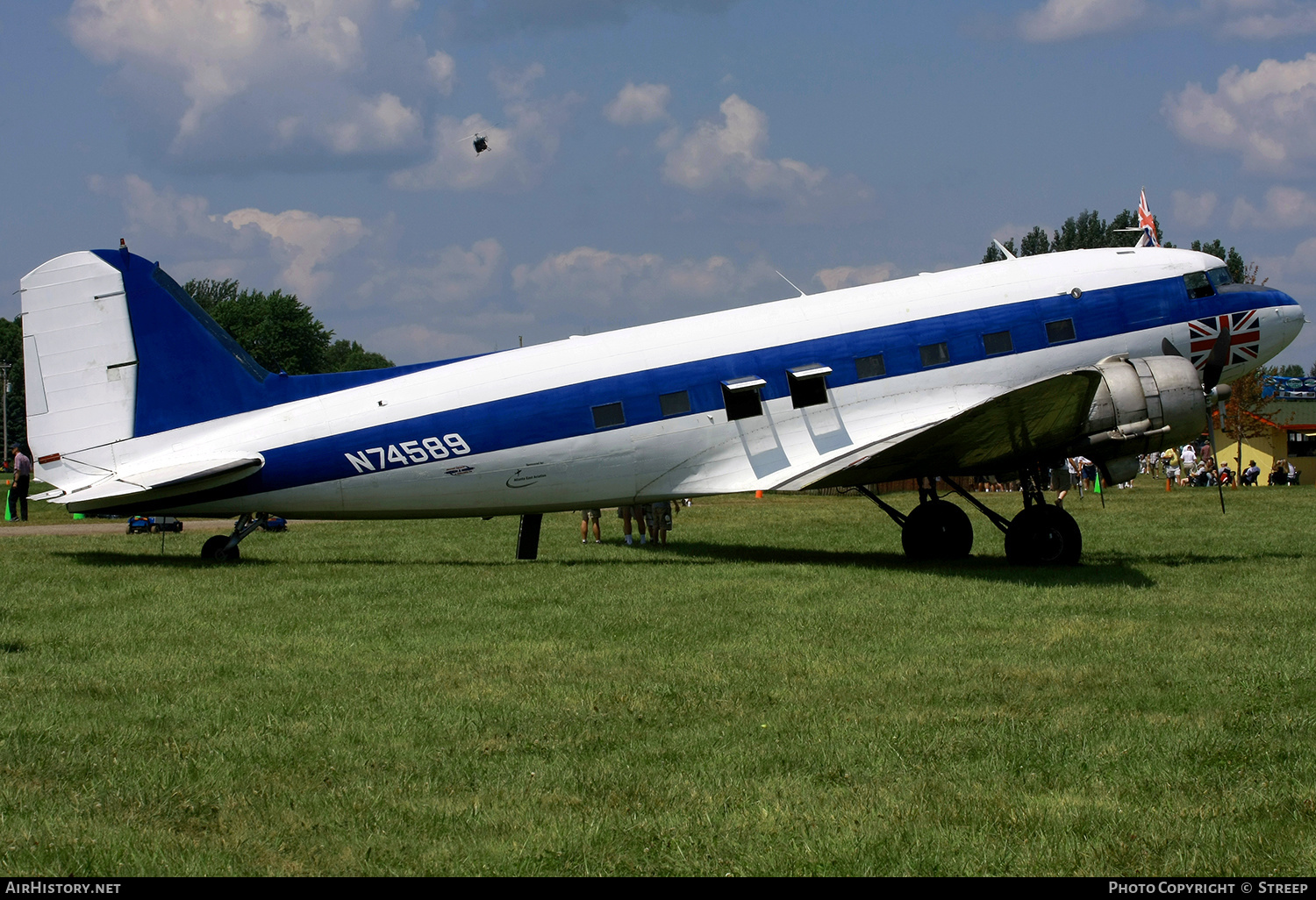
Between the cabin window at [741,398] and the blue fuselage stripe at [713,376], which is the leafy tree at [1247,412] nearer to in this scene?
the blue fuselage stripe at [713,376]

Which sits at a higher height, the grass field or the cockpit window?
the cockpit window

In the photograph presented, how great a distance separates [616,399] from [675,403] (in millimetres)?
846

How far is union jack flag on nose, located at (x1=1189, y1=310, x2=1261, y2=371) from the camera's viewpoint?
16.8m

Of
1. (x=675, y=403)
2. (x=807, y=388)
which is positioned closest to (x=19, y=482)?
(x=675, y=403)

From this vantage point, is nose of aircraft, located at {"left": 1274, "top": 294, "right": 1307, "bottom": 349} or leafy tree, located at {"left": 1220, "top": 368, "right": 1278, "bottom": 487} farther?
leafy tree, located at {"left": 1220, "top": 368, "right": 1278, "bottom": 487}

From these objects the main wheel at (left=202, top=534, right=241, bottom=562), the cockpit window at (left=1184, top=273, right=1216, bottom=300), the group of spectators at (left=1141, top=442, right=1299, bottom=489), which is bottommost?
the group of spectators at (left=1141, top=442, right=1299, bottom=489)

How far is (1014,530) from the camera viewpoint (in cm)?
1616

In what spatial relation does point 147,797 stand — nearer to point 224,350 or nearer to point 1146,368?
point 224,350

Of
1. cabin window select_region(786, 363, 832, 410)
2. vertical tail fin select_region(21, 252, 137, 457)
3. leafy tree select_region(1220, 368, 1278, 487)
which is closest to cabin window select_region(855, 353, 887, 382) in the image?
cabin window select_region(786, 363, 832, 410)

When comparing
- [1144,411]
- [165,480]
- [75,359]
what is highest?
[75,359]

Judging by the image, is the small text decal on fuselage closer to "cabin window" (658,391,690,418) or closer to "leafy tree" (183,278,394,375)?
"cabin window" (658,391,690,418)

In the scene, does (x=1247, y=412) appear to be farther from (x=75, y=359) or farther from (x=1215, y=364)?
(x=75, y=359)

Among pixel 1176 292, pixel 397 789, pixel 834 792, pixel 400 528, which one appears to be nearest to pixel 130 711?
pixel 397 789

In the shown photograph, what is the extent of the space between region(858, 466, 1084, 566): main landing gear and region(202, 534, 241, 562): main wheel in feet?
31.7
